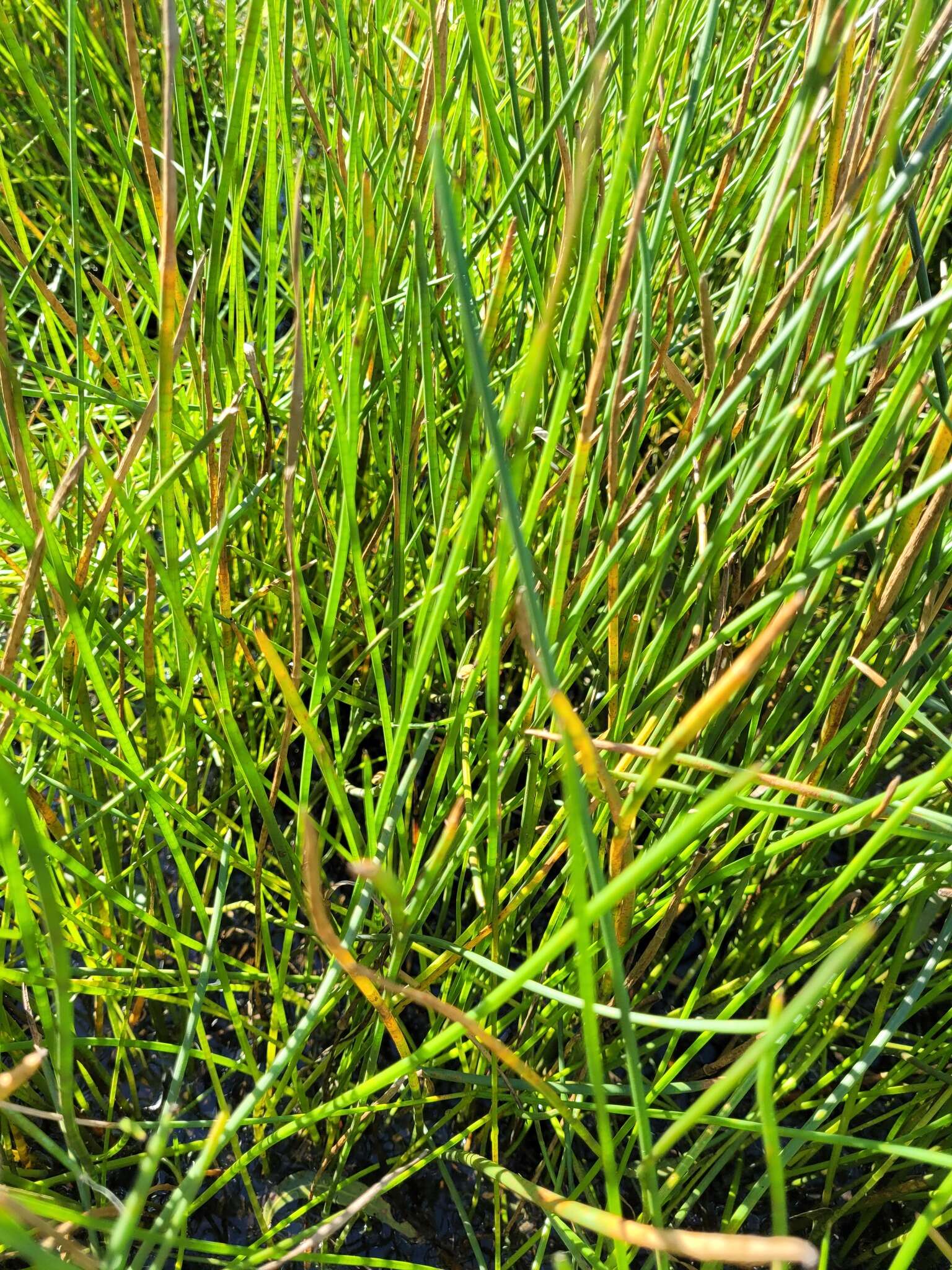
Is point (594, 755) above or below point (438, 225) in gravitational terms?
below

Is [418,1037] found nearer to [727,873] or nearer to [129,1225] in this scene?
[727,873]

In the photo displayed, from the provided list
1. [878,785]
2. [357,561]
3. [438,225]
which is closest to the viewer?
[357,561]

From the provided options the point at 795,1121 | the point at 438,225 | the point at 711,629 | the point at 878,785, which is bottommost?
the point at 795,1121

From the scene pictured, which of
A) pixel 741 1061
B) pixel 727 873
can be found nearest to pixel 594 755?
pixel 741 1061

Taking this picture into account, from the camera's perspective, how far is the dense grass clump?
1.02 feet

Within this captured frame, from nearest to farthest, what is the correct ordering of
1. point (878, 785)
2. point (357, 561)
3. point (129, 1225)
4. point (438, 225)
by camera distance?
point (129, 1225) → point (357, 561) → point (438, 225) → point (878, 785)

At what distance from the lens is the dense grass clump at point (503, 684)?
1.02ft

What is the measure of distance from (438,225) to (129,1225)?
0.50 meters

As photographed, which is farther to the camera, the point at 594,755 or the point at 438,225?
the point at 438,225

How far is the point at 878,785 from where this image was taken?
653 millimetres

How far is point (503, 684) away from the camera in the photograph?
2.26ft

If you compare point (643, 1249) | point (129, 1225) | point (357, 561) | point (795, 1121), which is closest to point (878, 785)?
point (795, 1121)

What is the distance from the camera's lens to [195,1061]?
0.57 meters

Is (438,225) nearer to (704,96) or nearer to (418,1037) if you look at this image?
(704,96)
